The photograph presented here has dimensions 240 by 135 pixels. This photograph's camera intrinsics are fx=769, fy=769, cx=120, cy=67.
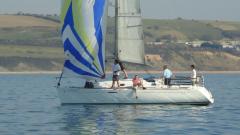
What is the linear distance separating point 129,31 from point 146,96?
12.4 feet

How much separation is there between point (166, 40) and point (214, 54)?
1426 centimetres

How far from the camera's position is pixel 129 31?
40.9 meters

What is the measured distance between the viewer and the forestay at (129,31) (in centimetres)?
4072

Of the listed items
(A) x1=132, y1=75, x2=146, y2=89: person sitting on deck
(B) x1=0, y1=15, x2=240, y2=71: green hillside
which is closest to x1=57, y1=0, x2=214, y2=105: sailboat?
(A) x1=132, y1=75, x2=146, y2=89: person sitting on deck

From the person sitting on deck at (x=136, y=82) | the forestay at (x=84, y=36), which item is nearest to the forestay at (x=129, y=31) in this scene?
the forestay at (x=84, y=36)

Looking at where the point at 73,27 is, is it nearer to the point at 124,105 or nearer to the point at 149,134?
the point at 124,105

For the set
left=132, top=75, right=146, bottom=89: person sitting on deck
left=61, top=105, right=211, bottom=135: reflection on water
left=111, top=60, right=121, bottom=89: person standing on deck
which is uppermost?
left=111, top=60, right=121, bottom=89: person standing on deck

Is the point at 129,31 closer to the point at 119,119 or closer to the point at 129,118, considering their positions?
the point at 129,118

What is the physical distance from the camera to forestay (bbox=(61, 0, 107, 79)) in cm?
3962

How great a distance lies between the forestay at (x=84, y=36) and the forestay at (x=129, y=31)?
38.6 inches

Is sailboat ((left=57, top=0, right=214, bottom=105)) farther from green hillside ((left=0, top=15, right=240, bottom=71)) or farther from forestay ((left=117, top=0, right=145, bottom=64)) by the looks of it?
green hillside ((left=0, top=15, right=240, bottom=71))

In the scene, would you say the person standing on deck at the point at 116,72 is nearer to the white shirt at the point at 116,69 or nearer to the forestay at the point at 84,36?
the white shirt at the point at 116,69

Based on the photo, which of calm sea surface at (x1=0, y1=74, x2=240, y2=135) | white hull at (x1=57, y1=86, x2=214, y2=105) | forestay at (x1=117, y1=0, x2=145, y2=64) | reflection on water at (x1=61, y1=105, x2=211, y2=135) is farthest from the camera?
forestay at (x1=117, y1=0, x2=145, y2=64)

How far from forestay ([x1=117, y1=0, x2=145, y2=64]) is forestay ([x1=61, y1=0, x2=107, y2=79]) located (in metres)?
0.98
